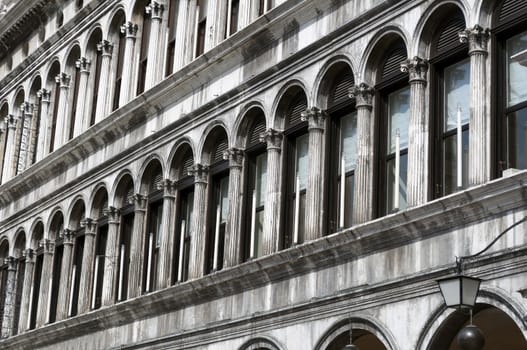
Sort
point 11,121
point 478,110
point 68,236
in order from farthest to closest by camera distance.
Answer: point 11,121 < point 68,236 < point 478,110

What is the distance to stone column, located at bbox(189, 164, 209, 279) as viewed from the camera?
26.0 meters

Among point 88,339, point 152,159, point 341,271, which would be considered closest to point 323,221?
point 341,271

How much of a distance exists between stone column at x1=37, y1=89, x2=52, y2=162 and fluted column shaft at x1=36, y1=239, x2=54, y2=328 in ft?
11.5

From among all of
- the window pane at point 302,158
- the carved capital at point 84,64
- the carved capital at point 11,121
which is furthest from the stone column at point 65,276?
the window pane at point 302,158

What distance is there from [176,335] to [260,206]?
3.36 meters

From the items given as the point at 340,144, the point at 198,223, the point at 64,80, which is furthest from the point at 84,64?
the point at 340,144

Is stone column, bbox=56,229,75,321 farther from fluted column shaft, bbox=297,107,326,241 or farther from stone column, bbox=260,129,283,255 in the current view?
fluted column shaft, bbox=297,107,326,241

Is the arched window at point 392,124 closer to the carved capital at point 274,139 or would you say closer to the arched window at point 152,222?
the carved capital at point 274,139

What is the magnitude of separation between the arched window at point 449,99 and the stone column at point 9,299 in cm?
1938

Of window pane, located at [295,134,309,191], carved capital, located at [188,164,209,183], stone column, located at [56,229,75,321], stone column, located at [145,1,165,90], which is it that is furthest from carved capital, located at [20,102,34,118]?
window pane, located at [295,134,309,191]

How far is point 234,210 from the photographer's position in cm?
2522

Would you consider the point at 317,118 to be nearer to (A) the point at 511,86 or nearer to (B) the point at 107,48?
(A) the point at 511,86

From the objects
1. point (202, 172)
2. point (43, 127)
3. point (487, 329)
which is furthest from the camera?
point (43, 127)

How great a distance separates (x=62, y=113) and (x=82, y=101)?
64.3 inches
